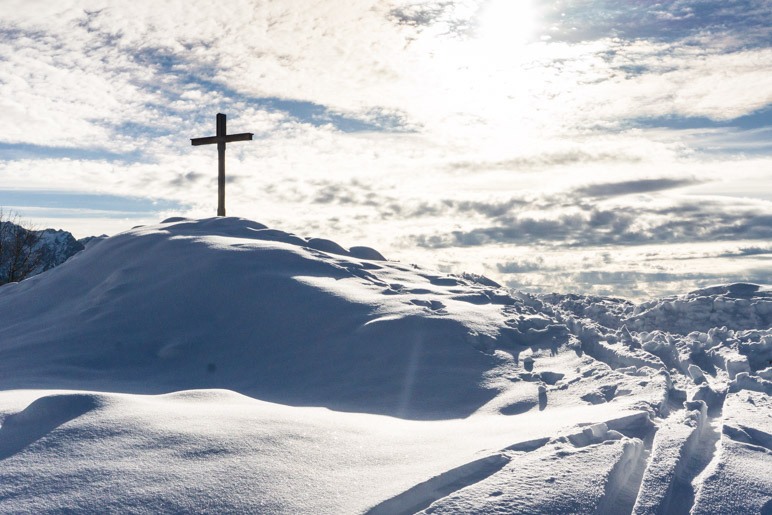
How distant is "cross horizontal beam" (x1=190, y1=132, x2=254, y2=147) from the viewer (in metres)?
14.8

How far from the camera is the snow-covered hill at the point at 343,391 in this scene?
3.91m

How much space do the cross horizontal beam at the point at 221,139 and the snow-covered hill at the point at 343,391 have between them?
2811mm

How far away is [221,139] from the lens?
1498 cm

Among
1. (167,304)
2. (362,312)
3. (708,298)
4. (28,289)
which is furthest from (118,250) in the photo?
(708,298)

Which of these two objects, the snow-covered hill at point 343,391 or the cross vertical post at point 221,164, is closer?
the snow-covered hill at point 343,391

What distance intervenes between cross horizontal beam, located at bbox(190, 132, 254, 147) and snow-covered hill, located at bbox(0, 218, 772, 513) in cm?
281

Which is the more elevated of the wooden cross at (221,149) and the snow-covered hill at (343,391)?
the wooden cross at (221,149)

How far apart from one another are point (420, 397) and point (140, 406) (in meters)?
2.84

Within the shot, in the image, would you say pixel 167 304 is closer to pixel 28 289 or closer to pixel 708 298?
pixel 28 289

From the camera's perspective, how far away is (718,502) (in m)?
3.90

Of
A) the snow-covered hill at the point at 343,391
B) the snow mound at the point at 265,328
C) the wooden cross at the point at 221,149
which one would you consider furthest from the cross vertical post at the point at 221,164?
the snow mound at the point at 265,328

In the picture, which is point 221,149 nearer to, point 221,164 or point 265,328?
point 221,164

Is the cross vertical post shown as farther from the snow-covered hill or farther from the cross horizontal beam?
the snow-covered hill

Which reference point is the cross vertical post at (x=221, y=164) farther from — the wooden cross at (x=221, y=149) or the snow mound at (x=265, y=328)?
the snow mound at (x=265, y=328)
